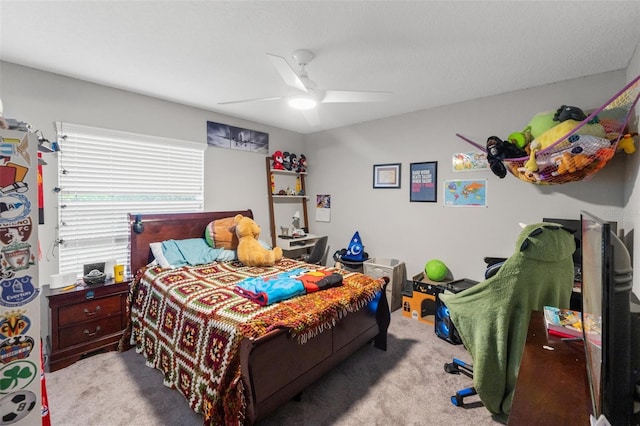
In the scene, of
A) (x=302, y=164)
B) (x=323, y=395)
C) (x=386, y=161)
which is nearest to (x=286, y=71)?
(x=323, y=395)

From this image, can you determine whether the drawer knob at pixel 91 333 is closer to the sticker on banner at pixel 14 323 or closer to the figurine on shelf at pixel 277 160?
the sticker on banner at pixel 14 323

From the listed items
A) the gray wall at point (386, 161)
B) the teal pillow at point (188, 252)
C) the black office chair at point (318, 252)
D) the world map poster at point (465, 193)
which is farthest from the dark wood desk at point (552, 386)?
the black office chair at point (318, 252)

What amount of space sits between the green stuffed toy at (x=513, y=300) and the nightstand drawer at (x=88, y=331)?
9.69 feet

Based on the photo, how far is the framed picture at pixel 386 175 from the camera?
3.79 m

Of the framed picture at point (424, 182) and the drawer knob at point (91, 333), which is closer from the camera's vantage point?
the drawer knob at point (91, 333)

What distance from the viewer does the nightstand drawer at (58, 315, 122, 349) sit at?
2316 millimetres

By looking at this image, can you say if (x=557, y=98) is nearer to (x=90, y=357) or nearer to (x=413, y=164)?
(x=413, y=164)

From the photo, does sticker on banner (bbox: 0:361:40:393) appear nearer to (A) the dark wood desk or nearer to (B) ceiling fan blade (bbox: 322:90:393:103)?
(A) the dark wood desk

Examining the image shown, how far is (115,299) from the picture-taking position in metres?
2.58

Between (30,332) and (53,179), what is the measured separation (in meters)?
2.01

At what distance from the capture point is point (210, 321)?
70.7 inches

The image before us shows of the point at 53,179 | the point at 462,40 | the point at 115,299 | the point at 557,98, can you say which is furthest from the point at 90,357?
the point at 557,98

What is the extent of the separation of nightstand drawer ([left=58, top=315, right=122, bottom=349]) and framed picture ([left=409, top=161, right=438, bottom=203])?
A: 348 centimetres

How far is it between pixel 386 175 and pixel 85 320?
3.59 metres
